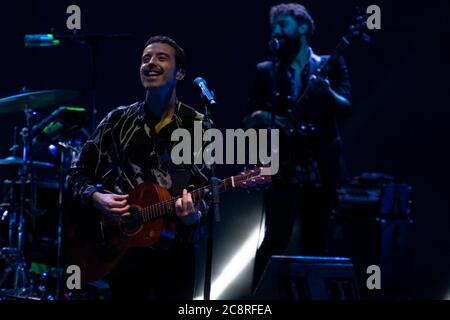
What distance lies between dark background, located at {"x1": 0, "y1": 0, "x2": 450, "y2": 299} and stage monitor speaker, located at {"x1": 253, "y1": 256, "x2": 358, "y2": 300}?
2.67 meters

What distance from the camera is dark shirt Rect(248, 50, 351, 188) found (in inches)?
216

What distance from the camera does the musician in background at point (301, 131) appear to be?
5480 mm

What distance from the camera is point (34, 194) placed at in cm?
618

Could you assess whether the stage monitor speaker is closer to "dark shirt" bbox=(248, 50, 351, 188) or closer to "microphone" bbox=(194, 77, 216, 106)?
"microphone" bbox=(194, 77, 216, 106)

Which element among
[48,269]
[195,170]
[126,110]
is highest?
[126,110]

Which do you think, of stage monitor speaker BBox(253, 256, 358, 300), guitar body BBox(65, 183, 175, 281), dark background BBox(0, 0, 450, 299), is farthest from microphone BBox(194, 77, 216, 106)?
dark background BBox(0, 0, 450, 299)

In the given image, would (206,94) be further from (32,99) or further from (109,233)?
(32,99)

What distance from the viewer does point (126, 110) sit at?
404 cm

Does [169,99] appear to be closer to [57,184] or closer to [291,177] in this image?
[291,177]

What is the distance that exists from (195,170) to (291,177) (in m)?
1.77

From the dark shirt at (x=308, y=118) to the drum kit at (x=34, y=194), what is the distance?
4.87 feet

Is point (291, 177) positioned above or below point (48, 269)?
above
